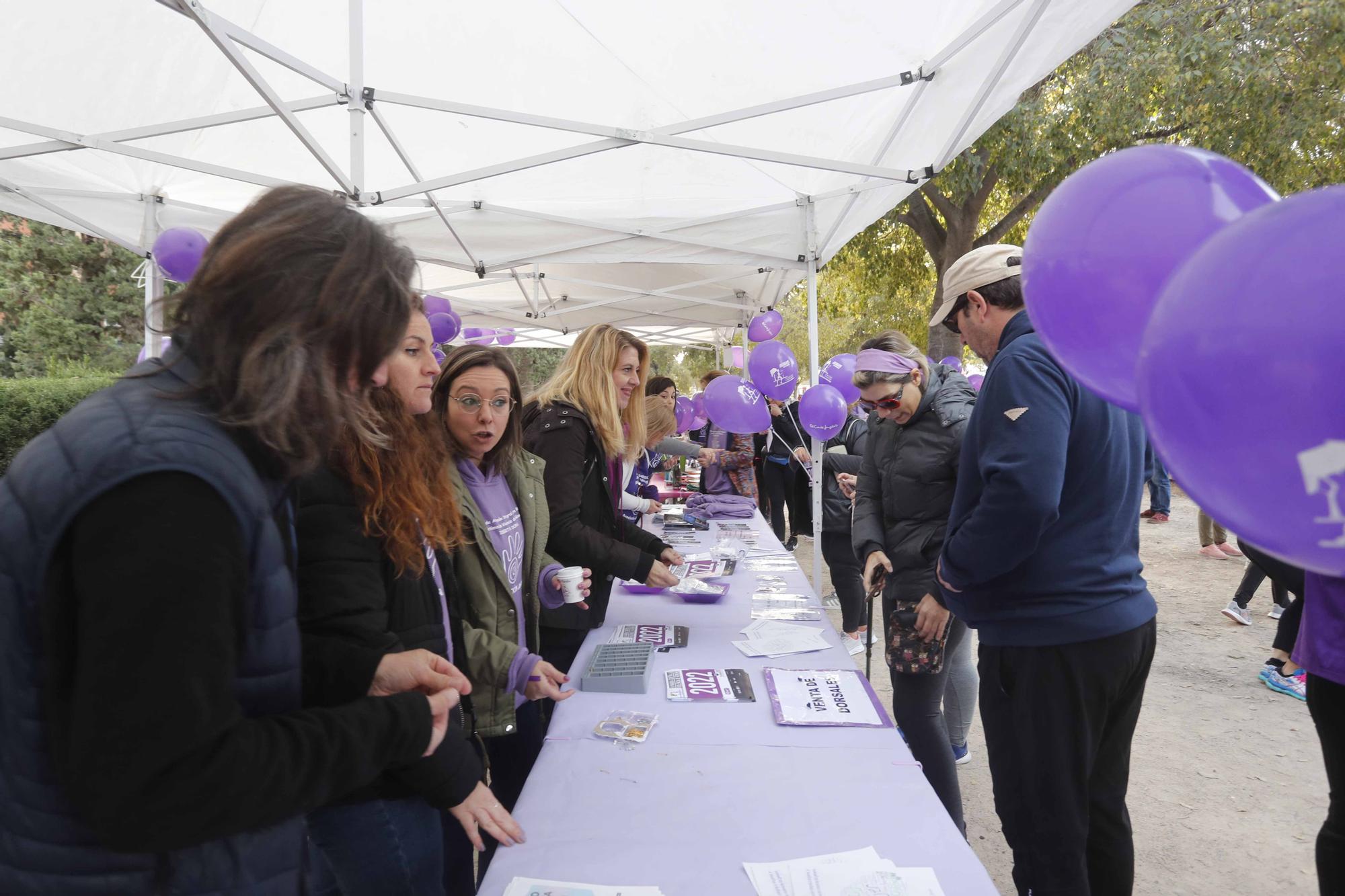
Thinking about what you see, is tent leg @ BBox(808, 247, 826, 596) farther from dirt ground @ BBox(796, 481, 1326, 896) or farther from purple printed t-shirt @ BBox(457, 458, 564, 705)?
purple printed t-shirt @ BBox(457, 458, 564, 705)

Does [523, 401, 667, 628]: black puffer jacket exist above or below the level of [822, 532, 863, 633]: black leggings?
above

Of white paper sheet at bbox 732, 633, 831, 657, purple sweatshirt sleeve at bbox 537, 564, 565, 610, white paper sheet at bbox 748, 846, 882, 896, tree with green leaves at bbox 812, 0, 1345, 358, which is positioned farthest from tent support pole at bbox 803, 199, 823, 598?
tree with green leaves at bbox 812, 0, 1345, 358

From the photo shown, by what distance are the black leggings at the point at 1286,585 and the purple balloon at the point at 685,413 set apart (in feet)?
15.1

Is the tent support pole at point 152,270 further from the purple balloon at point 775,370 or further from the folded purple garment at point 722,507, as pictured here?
the purple balloon at point 775,370

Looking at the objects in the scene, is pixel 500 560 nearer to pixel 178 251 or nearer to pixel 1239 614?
pixel 178 251

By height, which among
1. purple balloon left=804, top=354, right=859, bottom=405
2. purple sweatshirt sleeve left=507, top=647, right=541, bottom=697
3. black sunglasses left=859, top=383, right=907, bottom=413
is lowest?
purple sweatshirt sleeve left=507, top=647, right=541, bottom=697

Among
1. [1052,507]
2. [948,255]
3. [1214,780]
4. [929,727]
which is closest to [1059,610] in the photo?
[1052,507]

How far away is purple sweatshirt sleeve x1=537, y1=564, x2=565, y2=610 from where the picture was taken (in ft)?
6.72

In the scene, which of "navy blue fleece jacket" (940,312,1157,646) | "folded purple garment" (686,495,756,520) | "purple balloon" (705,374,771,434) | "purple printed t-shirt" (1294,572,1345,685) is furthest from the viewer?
"folded purple garment" (686,495,756,520)

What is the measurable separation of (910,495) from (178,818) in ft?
7.24

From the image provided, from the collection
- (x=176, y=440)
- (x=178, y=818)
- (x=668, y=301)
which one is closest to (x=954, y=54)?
(x=176, y=440)

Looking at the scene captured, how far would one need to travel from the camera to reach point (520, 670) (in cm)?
165

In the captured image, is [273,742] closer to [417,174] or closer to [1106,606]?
[1106,606]

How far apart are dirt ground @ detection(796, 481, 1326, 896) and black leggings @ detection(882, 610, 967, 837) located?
0.37 meters
